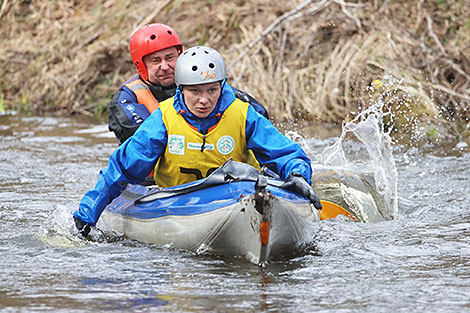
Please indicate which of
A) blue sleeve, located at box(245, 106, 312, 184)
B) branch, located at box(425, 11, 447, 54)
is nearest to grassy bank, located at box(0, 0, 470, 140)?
branch, located at box(425, 11, 447, 54)

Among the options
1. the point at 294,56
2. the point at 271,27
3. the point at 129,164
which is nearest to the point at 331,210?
the point at 129,164

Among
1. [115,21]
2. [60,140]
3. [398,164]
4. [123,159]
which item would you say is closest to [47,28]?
[115,21]

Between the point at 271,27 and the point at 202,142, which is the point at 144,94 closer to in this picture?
the point at 202,142

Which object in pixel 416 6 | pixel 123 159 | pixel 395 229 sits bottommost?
pixel 395 229

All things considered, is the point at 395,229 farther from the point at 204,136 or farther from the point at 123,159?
the point at 123,159

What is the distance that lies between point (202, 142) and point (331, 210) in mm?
1607

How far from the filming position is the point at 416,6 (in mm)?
12312

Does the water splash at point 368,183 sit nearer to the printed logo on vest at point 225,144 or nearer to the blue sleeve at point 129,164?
the printed logo on vest at point 225,144

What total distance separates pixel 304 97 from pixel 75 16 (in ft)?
22.7

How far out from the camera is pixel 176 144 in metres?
5.09

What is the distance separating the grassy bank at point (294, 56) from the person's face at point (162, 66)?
10.6ft

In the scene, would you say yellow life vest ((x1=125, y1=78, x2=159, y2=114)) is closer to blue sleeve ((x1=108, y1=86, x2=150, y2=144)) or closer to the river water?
blue sleeve ((x1=108, y1=86, x2=150, y2=144))

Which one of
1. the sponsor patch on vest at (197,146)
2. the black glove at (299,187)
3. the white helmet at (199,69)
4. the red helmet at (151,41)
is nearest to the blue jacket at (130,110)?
the red helmet at (151,41)

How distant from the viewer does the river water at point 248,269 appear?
3.89 metres
